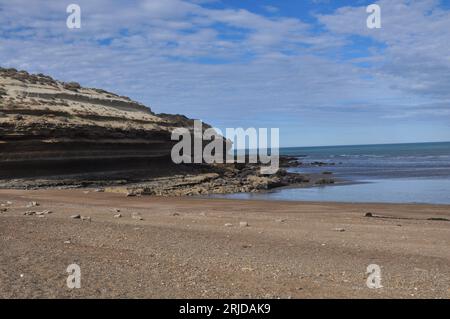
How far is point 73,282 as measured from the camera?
22.5 ft

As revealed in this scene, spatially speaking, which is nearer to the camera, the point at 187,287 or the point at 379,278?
the point at 187,287

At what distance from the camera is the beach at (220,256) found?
685cm

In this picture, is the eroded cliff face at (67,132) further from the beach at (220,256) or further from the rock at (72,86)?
the beach at (220,256)

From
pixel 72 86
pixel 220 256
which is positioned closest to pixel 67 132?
pixel 72 86

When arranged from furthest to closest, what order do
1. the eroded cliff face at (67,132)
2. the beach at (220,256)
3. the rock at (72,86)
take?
1. the rock at (72,86)
2. the eroded cliff face at (67,132)
3. the beach at (220,256)

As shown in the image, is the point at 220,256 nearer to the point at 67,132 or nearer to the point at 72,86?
the point at 67,132

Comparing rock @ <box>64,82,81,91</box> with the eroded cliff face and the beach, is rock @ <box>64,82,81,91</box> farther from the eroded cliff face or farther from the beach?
the beach

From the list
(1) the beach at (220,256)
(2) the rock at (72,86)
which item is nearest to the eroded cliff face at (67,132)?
(2) the rock at (72,86)

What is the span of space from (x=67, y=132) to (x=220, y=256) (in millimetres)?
25699

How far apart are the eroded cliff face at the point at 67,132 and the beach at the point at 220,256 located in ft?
48.5
